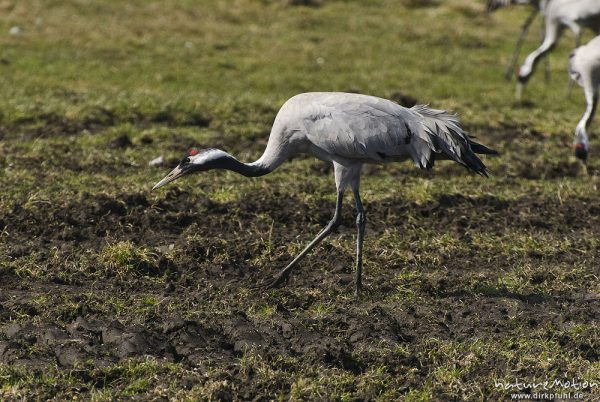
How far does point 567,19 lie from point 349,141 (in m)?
6.92

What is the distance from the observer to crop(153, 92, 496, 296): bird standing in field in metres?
5.28

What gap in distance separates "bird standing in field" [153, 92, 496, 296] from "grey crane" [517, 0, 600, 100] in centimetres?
564

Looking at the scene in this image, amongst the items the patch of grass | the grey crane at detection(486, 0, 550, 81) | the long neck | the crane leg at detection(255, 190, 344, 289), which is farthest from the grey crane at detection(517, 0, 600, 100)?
the patch of grass

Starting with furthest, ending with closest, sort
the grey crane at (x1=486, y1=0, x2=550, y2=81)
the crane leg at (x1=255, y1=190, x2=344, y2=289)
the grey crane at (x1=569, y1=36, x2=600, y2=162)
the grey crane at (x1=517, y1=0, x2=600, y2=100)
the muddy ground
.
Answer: the grey crane at (x1=486, y1=0, x2=550, y2=81) < the grey crane at (x1=517, y1=0, x2=600, y2=100) < the grey crane at (x1=569, y1=36, x2=600, y2=162) < the crane leg at (x1=255, y1=190, x2=344, y2=289) < the muddy ground

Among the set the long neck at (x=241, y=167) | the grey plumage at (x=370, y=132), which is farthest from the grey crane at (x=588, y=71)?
the long neck at (x=241, y=167)

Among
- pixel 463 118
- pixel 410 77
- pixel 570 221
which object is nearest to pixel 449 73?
pixel 410 77

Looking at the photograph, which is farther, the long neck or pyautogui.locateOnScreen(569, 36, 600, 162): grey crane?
pyautogui.locateOnScreen(569, 36, 600, 162): grey crane

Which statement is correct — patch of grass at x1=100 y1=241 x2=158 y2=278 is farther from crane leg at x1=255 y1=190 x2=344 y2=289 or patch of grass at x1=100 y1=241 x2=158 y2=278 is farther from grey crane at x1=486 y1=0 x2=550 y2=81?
grey crane at x1=486 y1=0 x2=550 y2=81

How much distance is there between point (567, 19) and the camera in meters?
11.2

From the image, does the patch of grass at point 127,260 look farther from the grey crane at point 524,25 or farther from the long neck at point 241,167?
the grey crane at point 524,25

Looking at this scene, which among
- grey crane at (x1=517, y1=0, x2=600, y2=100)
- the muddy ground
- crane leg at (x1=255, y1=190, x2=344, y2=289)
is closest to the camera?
the muddy ground

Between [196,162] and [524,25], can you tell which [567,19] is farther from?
[196,162]

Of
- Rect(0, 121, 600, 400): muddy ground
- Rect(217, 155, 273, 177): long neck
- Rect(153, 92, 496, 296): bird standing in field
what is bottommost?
Rect(0, 121, 600, 400): muddy ground

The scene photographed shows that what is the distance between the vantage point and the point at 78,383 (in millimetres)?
4027
